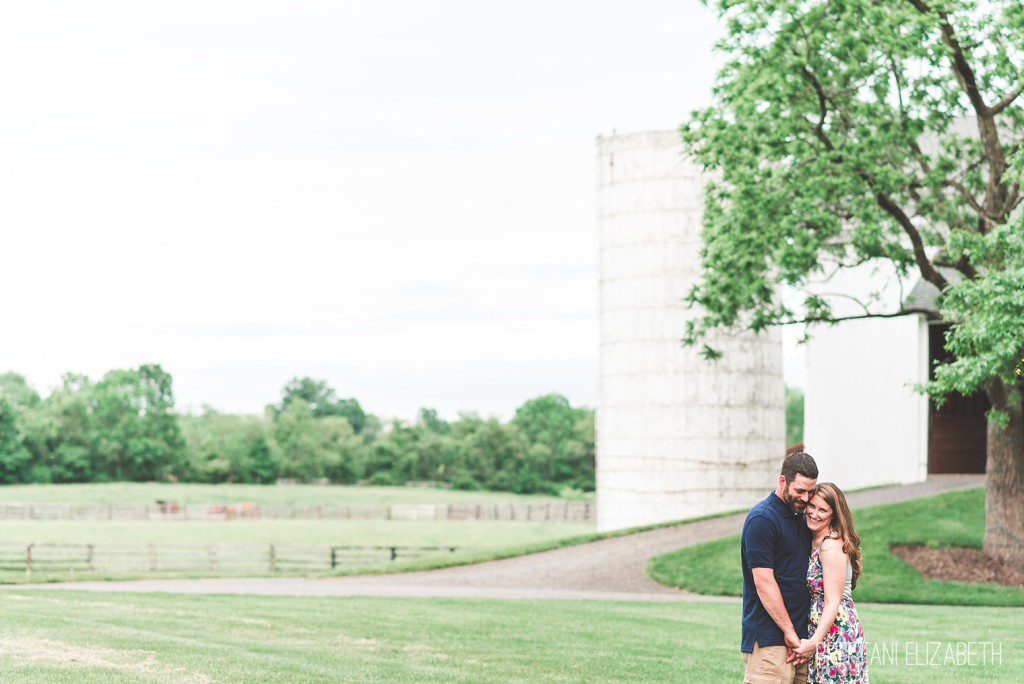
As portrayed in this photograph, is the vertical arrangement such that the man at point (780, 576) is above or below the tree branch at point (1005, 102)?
below

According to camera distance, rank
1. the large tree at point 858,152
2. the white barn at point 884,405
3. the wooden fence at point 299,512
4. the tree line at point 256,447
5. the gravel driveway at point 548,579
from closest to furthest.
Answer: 1. the large tree at point 858,152
2. the gravel driveway at point 548,579
3. the white barn at point 884,405
4. the wooden fence at point 299,512
5. the tree line at point 256,447

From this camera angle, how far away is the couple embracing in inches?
296

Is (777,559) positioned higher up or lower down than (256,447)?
higher up

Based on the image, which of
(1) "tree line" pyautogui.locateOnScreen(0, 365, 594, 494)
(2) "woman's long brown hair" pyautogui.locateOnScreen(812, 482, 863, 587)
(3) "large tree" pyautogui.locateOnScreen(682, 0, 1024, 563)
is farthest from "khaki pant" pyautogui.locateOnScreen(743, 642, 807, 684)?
(1) "tree line" pyautogui.locateOnScreen(0, 365, 594, 494)

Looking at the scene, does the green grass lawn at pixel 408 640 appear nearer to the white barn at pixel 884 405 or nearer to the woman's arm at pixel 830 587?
the woman's arm at pixel 830 587

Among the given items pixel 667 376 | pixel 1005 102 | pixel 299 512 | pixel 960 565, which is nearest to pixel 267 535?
pixel 299 512

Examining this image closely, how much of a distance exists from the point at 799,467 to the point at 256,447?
12156 cm

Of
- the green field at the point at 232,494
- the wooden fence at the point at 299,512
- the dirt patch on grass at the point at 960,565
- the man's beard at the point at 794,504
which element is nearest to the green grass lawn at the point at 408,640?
the dirt patch on grass at the point at 960,565

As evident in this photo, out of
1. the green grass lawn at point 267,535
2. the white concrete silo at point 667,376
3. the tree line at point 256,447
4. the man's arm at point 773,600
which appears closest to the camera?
the man's arm at point 773,600

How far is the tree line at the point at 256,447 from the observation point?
117 metres

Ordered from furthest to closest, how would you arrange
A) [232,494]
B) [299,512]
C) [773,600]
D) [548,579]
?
1. [232,494]
2. [299,512]
3. [548,579]
4. [773,600]

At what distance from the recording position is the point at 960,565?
86.6 ft

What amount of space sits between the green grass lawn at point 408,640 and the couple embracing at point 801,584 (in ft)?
19.2

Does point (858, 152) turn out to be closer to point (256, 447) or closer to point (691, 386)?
point (691, 386)
